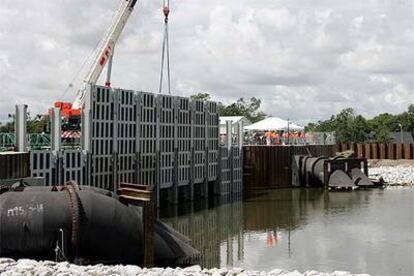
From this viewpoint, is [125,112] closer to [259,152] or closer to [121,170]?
[121,170]

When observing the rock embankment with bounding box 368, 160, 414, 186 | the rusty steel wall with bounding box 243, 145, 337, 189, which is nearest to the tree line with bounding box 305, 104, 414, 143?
the rock embankment with bounding box 368, 160, 414, 186

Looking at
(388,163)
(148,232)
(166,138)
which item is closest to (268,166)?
(166,138)

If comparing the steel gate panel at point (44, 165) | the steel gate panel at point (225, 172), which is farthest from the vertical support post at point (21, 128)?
the steel gate panel at point (225, 172)

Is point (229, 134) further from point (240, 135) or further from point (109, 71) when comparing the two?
point (109, 71)

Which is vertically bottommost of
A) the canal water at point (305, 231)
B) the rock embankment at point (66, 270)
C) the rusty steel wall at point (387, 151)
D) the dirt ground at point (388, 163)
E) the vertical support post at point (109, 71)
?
the canal water at point (305, 231)

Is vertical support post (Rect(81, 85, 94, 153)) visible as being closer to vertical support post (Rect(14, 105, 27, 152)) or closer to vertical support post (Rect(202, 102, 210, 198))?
vertical support post (Rect(14, 105, 27, 152))

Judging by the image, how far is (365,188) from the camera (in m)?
38.2

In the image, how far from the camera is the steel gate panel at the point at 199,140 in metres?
31.3

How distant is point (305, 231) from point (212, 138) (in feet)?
40.6

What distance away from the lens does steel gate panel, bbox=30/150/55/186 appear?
2016 cm

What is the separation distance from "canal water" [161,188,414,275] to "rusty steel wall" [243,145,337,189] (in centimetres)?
424

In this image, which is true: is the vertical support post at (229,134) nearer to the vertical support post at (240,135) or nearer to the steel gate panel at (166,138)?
the vertical support post at (240,135)

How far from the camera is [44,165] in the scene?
68.1 feet

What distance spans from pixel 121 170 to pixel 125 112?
7.36 ft
